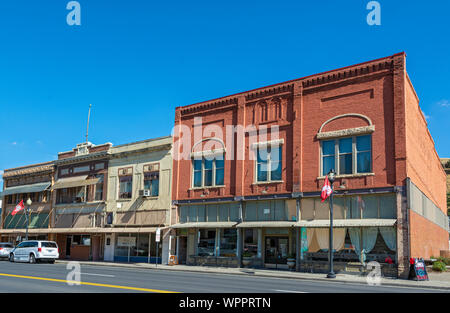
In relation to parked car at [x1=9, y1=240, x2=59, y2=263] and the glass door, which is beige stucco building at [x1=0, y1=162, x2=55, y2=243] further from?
the glass door

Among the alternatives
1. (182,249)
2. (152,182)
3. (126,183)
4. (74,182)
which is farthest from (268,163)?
(74,182)

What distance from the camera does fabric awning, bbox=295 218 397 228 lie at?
2470 centimetres

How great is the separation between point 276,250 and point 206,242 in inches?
220

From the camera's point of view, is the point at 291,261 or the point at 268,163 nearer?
the point at 291,261

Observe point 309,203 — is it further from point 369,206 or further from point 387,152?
point 387,152

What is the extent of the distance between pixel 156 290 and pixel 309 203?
53.4 feet

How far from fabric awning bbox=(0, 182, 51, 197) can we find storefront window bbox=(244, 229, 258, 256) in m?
23.4

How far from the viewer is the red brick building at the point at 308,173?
25.5 meters

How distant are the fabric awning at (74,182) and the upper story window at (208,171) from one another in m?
10.7

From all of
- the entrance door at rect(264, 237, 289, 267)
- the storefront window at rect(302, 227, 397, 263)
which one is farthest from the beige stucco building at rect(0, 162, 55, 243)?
the storefront window at rect(302, 227, 397, 263)

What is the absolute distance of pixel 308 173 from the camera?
28.7m

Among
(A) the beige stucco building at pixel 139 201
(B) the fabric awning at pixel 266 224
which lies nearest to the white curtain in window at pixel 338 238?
(B) the fabric awning at pixel 266 224

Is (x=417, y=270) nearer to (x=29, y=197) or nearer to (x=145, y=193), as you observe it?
(x=145, y=193)

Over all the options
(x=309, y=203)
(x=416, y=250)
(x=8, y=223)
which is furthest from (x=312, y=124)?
(x=8, y=223)
